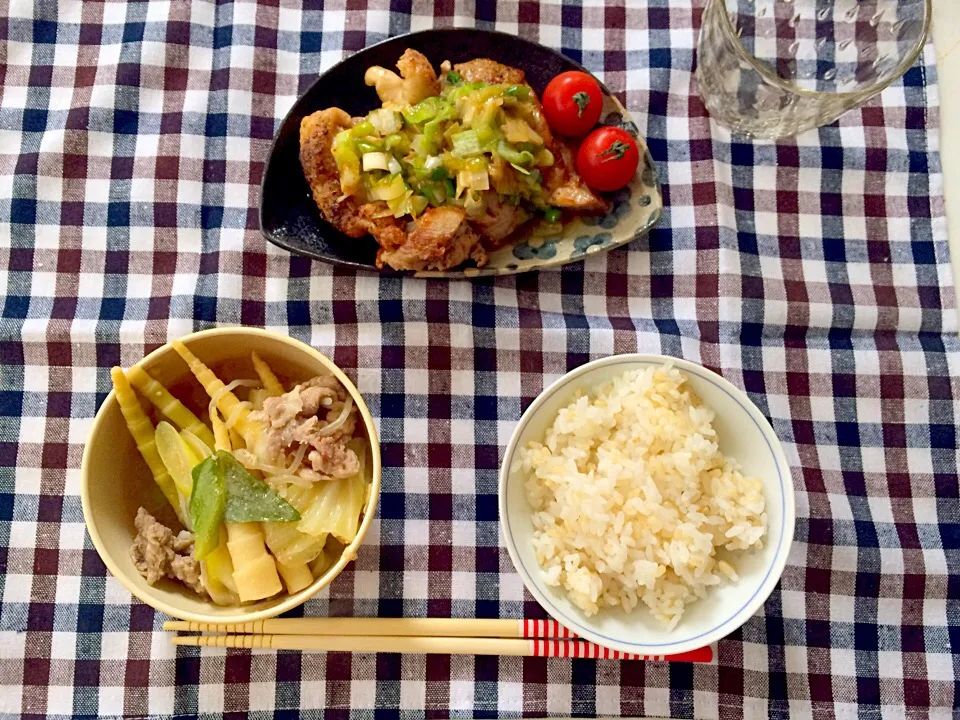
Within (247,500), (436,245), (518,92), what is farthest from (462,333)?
(247,500)

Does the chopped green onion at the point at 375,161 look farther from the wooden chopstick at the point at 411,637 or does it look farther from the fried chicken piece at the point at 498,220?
the wooden chopstick at the point at 411,637

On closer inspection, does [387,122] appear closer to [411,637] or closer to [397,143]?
[397,143]

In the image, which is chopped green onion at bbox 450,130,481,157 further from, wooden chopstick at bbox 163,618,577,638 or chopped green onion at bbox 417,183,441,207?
wooden chopstick at bbox 163,618,577,638

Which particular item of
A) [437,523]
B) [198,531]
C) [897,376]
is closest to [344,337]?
[437,523]

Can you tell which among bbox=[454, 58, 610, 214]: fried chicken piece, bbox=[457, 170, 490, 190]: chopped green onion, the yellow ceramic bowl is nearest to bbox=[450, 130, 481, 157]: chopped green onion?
bbox=[457, 170, 490, 190]: chopped green onion

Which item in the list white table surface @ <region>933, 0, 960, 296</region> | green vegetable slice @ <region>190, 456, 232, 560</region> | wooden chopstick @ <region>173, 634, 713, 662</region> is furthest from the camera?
white table surface @ <region>933, 0, 960, 296</region>

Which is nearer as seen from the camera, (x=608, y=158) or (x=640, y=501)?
(x=640, y=501)

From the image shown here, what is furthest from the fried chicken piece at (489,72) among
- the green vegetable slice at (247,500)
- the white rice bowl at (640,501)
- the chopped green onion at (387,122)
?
the green vegetable slice at (247,500)
